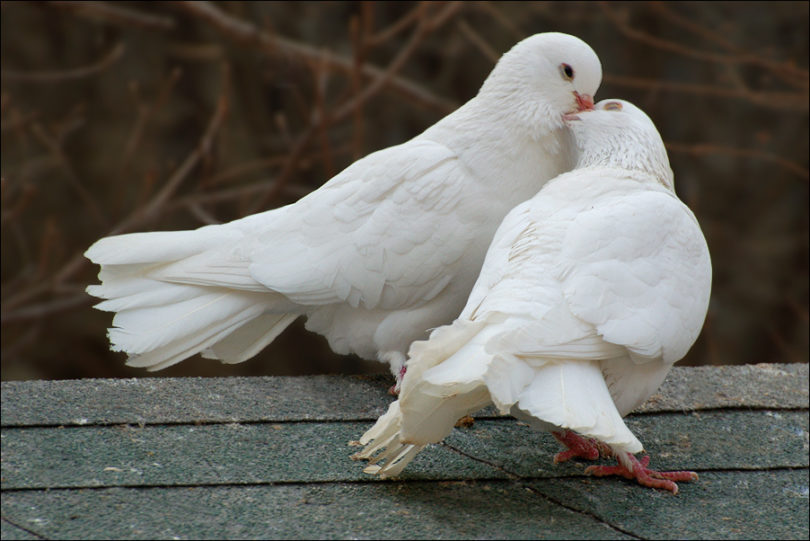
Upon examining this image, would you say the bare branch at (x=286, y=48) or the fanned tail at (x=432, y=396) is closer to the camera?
the fanned tail at (x=432, y=396)

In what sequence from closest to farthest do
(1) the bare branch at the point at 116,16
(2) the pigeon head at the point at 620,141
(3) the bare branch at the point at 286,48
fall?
(2) the pigeon head at the point at 620,141
(1) the bare branch at the point at 116,16
(3) the bare branch at the point at 286,48

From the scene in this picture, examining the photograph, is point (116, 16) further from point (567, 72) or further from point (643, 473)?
point (643, 473)

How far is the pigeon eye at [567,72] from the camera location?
11.6ft

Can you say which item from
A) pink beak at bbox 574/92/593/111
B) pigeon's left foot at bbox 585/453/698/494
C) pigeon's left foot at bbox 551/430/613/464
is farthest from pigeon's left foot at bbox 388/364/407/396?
pink beak at bbox 574/92/593/111

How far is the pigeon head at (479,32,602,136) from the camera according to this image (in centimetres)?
353

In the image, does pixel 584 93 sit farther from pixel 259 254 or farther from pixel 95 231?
A: pixel 95 231

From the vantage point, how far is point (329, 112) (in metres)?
5.78

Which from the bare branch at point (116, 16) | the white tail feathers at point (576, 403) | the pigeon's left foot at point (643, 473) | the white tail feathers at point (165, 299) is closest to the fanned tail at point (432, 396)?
the white tail feathers at point (576, 403)

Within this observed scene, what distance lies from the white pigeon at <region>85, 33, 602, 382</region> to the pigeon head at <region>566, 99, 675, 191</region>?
0.12 metres

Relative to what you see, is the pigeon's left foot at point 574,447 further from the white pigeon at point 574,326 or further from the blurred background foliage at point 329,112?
the blurred background foliage at point 329,112

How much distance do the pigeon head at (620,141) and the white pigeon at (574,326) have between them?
85 millimetres

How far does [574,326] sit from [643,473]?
51 centimetres

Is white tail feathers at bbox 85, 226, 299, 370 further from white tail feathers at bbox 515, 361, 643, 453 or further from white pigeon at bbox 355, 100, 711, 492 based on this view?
white tail feathers at bbox 515, 361, 643, 453

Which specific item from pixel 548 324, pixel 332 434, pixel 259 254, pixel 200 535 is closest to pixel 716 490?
pixel 548 324
